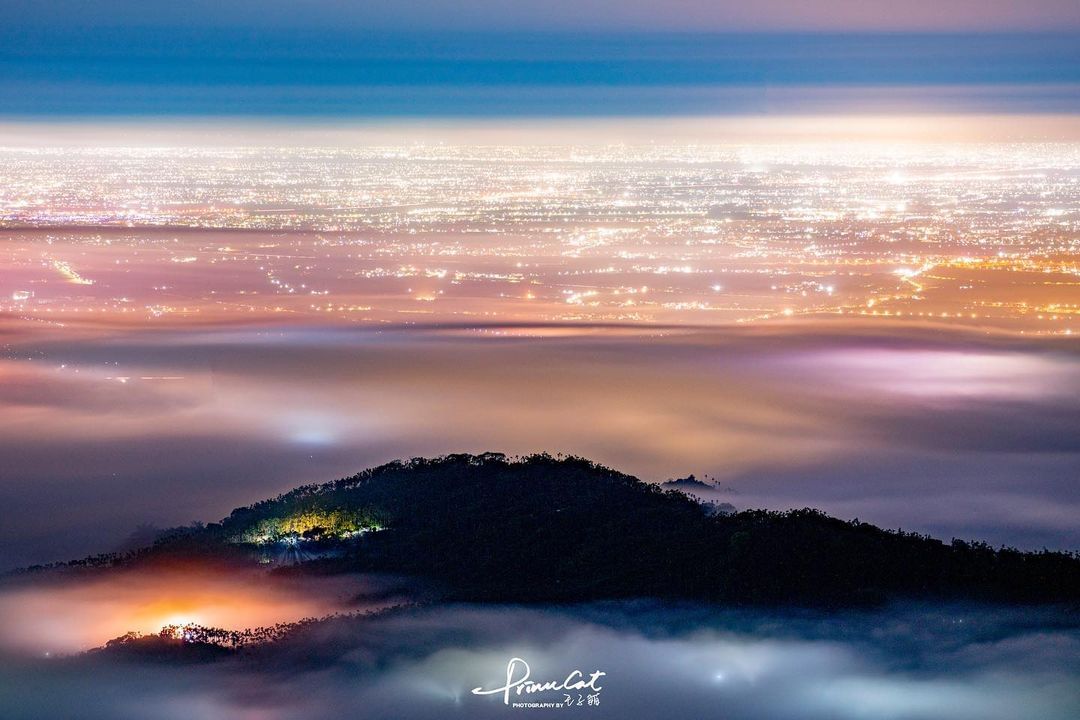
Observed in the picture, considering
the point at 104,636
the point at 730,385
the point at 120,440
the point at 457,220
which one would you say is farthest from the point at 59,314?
the point at 457,220

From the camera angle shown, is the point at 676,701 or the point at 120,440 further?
the point at 120,440

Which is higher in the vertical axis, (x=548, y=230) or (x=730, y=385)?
(x=548, y=230)

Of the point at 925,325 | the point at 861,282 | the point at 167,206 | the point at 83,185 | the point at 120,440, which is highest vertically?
the point at 83,185

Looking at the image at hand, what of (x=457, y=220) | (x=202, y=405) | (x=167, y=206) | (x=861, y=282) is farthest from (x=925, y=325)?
(x=167, y=206)

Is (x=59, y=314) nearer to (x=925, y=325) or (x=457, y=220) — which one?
(x=925, y=325)

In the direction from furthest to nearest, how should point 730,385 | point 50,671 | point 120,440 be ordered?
point 730,385 < point 120,440 < point 50,671

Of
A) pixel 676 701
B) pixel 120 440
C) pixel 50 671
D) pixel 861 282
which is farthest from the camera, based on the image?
pixel 861 282
